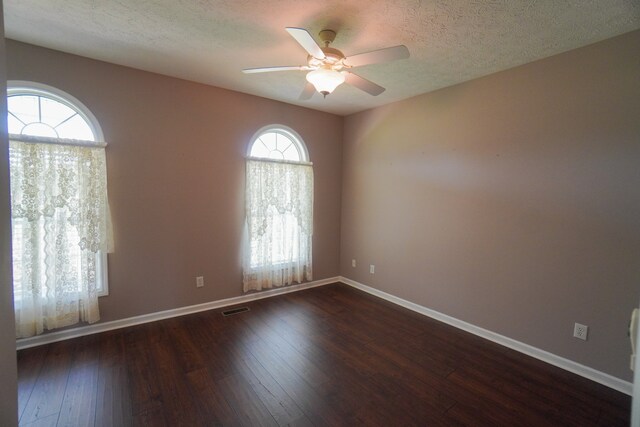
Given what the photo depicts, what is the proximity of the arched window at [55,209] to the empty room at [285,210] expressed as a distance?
0.02 m

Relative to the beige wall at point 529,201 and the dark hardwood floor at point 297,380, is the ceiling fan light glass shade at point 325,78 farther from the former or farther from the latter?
the dark hardwood floor at point 297,380

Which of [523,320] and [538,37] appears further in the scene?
[523,320]

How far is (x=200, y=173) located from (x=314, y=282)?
7.38 feet

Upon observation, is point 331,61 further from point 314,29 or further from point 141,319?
point 141,319

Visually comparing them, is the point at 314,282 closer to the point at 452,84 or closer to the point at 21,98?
the point at 452,84

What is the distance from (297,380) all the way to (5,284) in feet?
5.84

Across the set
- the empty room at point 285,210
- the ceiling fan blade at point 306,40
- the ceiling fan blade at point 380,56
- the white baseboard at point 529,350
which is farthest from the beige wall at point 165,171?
the white baseboard at point 529,350

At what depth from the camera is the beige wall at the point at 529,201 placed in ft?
6.88

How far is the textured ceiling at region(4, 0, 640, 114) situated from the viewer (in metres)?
1.82

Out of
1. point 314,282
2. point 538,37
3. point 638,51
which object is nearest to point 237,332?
point 314,282

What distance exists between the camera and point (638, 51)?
78.7 inches

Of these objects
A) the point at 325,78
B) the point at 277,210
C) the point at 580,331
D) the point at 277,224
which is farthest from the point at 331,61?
the point at 580,331

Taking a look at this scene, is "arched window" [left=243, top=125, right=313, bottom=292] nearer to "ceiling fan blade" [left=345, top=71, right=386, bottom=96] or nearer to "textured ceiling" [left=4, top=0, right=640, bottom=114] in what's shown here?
"textured ceiling" [left=4, top=0, right=640, bottom=114]

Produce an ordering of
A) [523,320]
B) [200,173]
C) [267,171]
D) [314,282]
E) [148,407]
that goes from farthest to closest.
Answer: [314,282], [267,171], [200,173], [523,320], [148,407]
